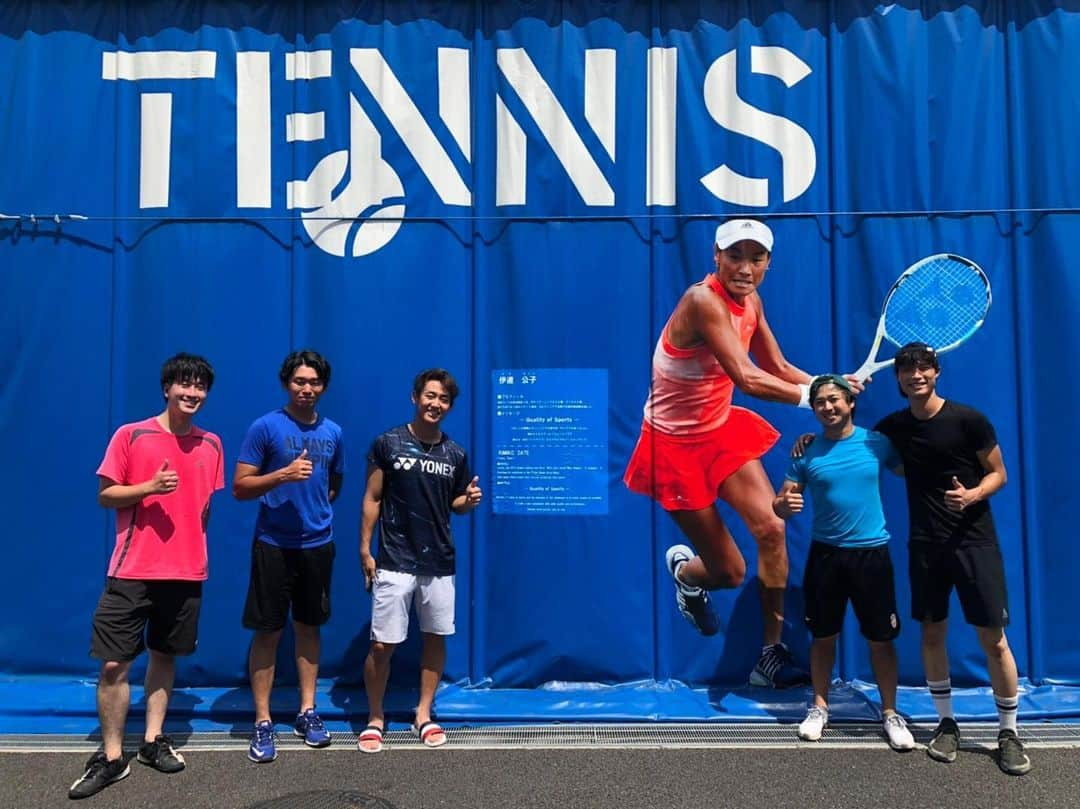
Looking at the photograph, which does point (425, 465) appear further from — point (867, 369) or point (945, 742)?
point (945, 742)

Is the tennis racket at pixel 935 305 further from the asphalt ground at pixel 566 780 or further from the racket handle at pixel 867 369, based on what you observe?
the asphalt ground at pixel 566 780

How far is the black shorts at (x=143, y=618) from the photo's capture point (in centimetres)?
367

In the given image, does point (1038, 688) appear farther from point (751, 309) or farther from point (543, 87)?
point (543, 87)

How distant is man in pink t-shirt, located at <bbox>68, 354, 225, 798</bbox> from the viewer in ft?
12.0

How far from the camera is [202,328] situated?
4.92 meters

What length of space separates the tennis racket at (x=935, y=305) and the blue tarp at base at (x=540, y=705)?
1.91m

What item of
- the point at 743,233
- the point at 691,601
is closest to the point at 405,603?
the point at 691,601

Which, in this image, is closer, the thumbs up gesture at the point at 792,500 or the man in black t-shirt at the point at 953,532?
the man in black t-shirt at the point at 953,532

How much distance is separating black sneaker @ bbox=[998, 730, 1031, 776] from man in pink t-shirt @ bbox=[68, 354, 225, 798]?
12.8 feet

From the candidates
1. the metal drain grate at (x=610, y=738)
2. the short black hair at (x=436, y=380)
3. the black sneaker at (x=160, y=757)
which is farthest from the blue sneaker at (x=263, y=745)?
the short black hair at (x=436, y=380)

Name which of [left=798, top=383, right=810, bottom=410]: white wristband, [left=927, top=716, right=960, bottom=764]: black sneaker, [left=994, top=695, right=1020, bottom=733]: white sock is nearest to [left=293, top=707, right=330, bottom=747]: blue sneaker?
[left=927, top=716, right=960, bottom=764]: black sneaker

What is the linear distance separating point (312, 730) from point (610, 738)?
154 centimetres

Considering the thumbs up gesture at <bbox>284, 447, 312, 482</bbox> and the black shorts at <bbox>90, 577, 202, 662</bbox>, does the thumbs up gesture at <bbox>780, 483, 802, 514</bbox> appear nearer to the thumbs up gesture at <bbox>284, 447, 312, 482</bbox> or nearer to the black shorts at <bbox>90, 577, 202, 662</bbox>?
the thumbs up gesture at <bbox>284, 447, 312, 482</bbox>

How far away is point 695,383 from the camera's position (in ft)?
15.6
